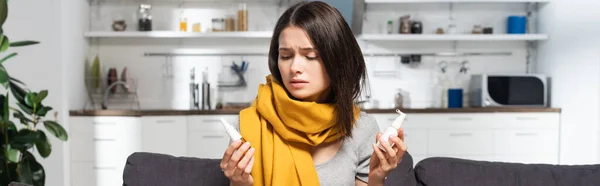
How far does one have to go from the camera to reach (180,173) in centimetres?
172

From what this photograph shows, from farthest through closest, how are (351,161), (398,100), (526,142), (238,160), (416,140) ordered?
(398,100) < (526,142) < (416,140) < (351,161) < (238,160)

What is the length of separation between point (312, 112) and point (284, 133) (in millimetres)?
94

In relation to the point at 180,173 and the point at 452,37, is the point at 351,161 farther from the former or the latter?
the point at 452,37

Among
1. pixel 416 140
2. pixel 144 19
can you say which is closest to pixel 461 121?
pixel 416 140

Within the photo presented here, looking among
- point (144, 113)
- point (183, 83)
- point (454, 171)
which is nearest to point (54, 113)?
point (144, 113)

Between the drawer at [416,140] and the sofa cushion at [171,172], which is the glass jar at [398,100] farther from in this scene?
the sofa cushion at [171,172]

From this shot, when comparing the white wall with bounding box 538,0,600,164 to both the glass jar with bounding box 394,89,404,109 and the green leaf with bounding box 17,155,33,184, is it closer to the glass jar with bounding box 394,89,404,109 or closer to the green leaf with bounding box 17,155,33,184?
the glass jar with bounding box 394,89,404,109

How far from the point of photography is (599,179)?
1.70 meters

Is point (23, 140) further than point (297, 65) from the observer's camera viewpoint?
Yes

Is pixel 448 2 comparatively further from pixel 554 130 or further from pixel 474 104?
pixel 554 130

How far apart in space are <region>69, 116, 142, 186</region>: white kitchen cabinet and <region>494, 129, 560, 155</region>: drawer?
2.73 metres

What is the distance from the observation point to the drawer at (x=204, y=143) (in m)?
4.19

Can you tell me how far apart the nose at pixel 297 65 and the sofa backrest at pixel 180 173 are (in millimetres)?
545

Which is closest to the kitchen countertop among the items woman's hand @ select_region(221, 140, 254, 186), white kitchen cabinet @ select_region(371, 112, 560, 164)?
white kitchen cabinet @ select_region(371, 112, 560, 164)
